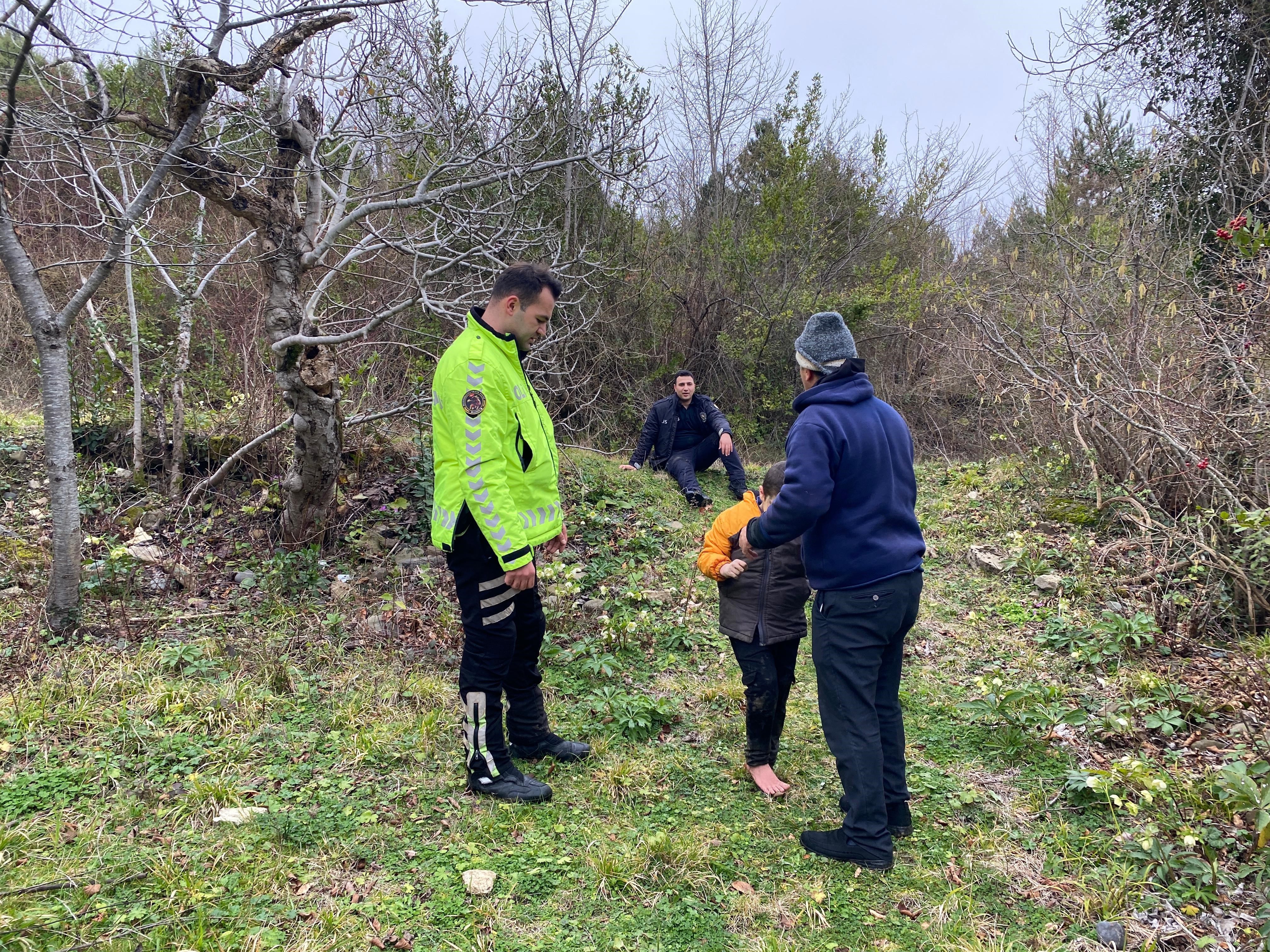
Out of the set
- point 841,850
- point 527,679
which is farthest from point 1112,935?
point 527,679

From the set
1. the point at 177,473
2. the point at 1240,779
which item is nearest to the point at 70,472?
the point at 177,473

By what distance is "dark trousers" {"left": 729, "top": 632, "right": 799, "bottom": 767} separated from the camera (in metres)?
3.15

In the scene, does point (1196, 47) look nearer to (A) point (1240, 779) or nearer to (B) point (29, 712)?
(A) point (1240, 779)

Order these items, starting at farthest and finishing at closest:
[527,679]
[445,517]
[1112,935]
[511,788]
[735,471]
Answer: [735,471] < [527,679] < [511,788] < [445,517] < [1112,935]

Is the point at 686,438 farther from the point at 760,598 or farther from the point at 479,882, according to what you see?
the point at 479,882

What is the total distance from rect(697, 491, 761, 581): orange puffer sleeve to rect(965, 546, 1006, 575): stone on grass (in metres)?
3.97

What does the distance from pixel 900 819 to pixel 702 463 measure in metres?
5.80

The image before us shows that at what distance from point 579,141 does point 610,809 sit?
7356 mm

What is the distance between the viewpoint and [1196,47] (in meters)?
6.87

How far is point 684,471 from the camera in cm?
821

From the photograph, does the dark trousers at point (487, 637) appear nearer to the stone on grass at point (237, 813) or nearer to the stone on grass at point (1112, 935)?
the stone on grass at point (237, 813)

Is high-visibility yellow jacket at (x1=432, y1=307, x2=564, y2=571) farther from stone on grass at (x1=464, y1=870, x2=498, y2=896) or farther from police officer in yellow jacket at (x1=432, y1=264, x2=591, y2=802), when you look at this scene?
stone on grass at (x1=464, y1=870, x2=498, y2=896)

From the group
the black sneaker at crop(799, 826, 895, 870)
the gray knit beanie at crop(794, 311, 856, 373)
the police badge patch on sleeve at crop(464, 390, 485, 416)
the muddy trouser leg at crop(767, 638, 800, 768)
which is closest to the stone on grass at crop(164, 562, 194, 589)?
the police badge patch on sleeve at crop(464, 390, 485, 416)

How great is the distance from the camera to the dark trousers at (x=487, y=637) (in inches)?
116
